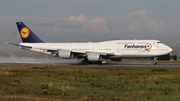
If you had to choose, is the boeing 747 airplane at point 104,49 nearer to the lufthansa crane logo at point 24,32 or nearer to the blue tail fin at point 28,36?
the blue tail fin at point 28,36

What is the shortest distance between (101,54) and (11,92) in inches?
1615

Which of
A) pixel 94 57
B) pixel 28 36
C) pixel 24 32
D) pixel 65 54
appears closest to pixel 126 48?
pixel 94 57

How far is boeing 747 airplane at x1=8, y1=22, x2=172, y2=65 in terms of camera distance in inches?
2285

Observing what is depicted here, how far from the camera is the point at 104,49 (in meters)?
60.9

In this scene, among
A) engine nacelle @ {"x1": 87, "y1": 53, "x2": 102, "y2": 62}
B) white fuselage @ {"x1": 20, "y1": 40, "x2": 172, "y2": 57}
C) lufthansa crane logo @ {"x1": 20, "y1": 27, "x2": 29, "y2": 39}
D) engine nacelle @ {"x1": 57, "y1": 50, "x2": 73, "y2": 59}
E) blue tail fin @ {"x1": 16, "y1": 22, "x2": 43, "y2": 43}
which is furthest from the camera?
lufthansa crane logo @ {"x1": 20, "y1": 27, "x2": 29, "y2": 39}

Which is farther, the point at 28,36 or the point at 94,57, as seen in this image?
the point at 28,36

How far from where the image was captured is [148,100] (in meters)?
16.4

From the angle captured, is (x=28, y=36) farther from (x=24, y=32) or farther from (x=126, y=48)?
(x=126, y=48)

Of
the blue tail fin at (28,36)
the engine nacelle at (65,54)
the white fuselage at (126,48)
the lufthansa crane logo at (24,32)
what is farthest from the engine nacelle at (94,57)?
the lufthansa crane logo at (24,32)

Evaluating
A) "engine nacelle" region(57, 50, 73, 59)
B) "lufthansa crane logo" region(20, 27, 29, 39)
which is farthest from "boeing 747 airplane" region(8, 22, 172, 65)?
"lufthansa crane logo" region(20, 27, 29, 39)

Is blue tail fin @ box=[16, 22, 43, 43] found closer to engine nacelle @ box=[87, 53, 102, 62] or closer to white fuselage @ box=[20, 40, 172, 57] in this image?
white fuselage @ box=[20, 40, 172, 57]

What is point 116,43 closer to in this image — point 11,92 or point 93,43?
point 93,43

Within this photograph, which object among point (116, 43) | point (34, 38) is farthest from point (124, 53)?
point (34, 38)

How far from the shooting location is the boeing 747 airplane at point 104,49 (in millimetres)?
58031
